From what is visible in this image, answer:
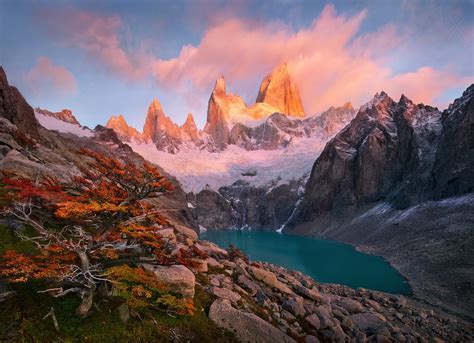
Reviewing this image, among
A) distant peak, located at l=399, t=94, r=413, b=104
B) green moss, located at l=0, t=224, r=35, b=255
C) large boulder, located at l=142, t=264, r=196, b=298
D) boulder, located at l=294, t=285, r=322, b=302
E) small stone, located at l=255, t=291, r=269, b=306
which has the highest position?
distant peak, located at l=399, t=94, r=413, b=104

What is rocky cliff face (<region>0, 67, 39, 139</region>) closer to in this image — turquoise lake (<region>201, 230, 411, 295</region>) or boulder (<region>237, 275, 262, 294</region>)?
boulder (<region>237, 275, 262, 294</region>)

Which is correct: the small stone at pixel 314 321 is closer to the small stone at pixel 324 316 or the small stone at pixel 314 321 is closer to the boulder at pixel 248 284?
the small stone at pixel 324 316

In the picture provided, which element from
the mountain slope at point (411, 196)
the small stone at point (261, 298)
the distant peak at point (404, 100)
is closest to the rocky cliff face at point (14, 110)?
the small stone at point (261, 298)

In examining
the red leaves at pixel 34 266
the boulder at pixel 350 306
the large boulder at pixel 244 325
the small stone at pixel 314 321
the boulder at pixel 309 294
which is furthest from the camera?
the boulder at pixel 350 306

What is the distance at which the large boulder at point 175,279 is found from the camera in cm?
1612

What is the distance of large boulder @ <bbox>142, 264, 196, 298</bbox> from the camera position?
16125mm

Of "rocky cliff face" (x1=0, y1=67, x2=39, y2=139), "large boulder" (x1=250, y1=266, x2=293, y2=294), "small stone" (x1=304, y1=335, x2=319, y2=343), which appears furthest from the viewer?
"rocky cliff face" (x1=0, y1=67, x2=39, y2=139)

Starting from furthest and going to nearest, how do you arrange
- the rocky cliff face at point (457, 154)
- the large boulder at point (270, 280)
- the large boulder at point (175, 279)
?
the rocky cliff face at point (457, 154) < the large boulder at point (270, 280) < the large boulder at point (175, 279)

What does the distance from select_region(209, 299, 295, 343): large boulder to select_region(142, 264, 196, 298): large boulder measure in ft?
5.45

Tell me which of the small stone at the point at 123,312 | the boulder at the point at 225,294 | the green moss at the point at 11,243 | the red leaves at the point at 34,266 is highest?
the green moss at the point at 11,243

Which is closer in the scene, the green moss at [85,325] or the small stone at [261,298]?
the green moss at [85,325]

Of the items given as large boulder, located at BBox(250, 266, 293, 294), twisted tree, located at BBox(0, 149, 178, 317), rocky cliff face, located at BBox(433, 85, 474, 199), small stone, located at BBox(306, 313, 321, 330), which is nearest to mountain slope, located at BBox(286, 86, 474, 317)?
rocky cliff face, located at BBox(433, 85, 474, 199)

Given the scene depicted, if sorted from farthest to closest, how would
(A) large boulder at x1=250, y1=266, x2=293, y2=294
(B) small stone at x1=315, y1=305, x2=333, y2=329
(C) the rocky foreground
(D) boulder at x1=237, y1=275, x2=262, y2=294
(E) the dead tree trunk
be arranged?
(A) large boulder at x1=250, y1=266, x2=293, y2=294
(D) boulder at x1=237, y1=275, x2=262, y2=294
(B) small stone at x1=315, y1=305, x2=333, y2=329
(C) the rocky foreground
(E) the dead tree trunk

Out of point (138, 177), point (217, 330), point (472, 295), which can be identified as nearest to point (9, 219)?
point (138, 177)
